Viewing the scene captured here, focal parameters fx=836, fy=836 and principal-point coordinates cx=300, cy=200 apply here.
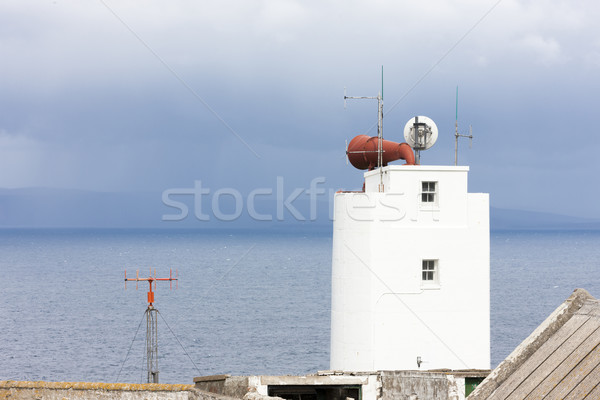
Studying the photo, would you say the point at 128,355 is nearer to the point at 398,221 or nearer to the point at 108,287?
the point at 398,221

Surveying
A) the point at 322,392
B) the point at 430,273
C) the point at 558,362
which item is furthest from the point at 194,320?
the point at 558,362

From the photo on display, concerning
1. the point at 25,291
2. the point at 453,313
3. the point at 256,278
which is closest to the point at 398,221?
the point at 453,313

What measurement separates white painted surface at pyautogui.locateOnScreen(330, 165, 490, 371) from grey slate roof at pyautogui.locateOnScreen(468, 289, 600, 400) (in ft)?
45.7

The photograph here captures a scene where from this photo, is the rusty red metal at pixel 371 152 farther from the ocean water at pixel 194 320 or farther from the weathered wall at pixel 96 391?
the ocean water at pixel 194 320

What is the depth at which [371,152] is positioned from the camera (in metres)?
28.6

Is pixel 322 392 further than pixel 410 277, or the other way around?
pixel 410 277

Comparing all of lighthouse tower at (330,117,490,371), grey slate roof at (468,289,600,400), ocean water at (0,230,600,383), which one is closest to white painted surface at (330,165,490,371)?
lighthouse tower at (330,117,490,371)

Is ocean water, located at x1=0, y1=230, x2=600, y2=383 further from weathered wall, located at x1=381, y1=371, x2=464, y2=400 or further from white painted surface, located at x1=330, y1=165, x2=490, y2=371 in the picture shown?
weathered wall, located at x1=381, y1=371, x2=464, y2=400

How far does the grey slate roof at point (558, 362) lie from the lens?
10.4 meters

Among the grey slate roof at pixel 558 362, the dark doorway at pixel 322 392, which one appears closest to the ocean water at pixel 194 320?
the dark doorway at pixel 322 392

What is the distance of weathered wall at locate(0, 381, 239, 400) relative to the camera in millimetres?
17531

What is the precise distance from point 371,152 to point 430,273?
15.7 feet

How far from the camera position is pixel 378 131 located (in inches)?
1119

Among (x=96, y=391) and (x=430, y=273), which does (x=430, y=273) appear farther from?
(x=96, y=391)
